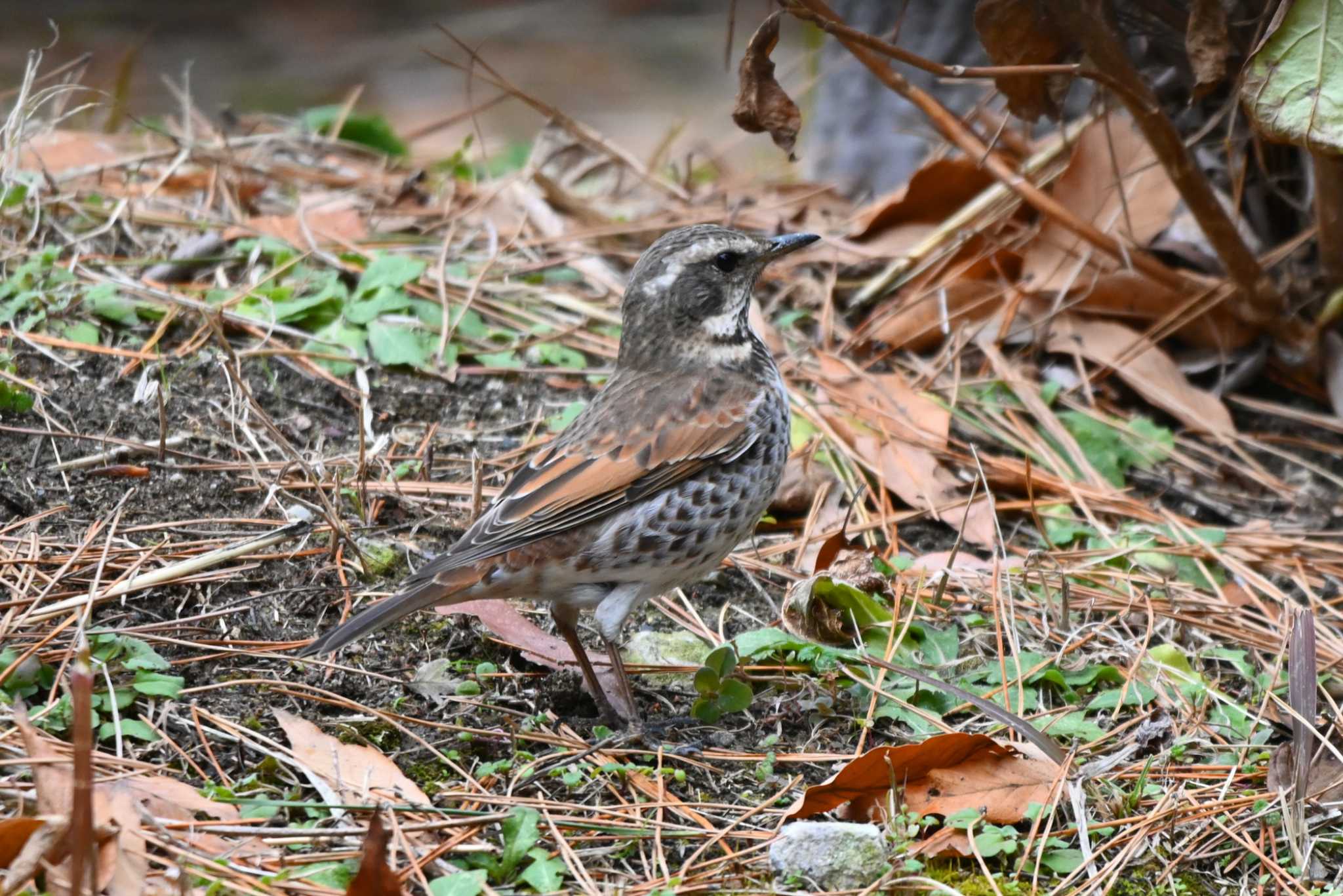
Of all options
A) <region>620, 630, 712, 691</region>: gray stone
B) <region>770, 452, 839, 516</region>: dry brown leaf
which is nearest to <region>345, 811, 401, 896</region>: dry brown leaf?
<region>620, 630, 712, 691</region>: gray stone

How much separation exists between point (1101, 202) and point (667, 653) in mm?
3141

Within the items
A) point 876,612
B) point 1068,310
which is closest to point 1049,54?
point 1068,310

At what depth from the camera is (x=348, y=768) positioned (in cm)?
360

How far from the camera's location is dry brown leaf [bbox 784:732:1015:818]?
3.58 meters

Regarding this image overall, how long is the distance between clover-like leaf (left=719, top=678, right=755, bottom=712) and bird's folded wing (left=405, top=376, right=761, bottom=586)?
653 mm

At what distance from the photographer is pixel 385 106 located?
1286 centimetres

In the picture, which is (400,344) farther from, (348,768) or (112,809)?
(112,809)

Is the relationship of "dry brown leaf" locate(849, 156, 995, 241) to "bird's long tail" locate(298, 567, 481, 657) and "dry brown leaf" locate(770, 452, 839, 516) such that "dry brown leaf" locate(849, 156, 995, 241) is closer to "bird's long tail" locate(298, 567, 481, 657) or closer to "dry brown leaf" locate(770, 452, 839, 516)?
"dry brown leaf" locate(770, 452, 839, 516)

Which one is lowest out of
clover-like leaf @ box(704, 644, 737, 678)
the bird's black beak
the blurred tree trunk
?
clover-like leaf @ box(704, 644, 737, 678)

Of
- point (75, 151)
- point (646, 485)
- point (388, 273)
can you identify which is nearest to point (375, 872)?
point (646, 485)

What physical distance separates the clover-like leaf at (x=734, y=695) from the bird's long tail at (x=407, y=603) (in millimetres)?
794

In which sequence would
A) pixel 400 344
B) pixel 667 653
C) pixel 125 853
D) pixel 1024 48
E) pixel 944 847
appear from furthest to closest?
1. pixel 400 344
2. pixel 1024 48
3. pixel 667 653
4. pixel 944 847
5. pixel 125 853

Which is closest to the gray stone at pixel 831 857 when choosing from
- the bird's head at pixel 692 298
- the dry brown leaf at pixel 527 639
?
the dry brown leaf at pixel 527 639

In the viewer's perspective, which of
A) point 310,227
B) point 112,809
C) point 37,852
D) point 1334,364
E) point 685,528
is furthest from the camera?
point 310,227
